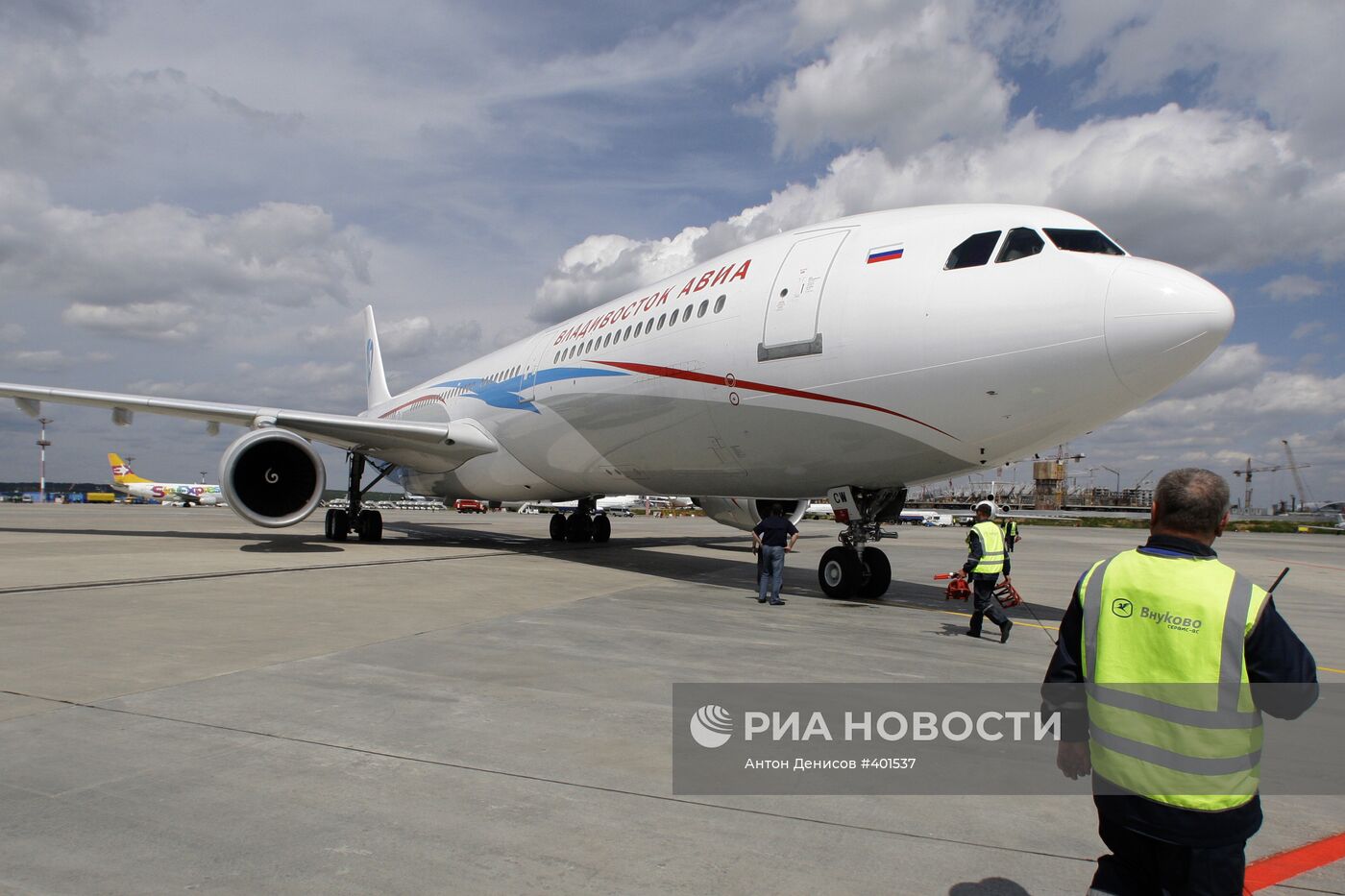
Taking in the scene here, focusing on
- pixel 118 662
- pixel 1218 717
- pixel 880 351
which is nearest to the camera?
pixel 1218 717

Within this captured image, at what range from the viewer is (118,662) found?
17.5 ft

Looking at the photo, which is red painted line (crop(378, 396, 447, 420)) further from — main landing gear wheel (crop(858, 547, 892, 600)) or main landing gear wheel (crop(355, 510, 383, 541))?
main landing gear wheel (crop(858, 547, 892, 600))

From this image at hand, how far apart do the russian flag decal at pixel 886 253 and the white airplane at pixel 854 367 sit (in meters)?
0.03

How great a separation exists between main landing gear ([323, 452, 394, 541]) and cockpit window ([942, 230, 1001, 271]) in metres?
13.9

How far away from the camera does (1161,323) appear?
6895 mm

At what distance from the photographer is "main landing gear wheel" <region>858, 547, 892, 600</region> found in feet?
34.2

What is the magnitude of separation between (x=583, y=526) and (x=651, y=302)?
9.34 meters

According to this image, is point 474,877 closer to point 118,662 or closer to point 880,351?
point 118,662

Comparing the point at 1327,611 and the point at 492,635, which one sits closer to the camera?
the point at 492,635

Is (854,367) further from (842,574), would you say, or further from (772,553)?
(842,574)

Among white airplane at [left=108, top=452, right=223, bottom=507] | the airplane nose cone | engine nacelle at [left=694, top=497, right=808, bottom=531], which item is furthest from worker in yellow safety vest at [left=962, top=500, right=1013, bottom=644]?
white airplane at [left=108, top=452, right=223, bottom=507]

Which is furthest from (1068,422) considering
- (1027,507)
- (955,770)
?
(1027,507)

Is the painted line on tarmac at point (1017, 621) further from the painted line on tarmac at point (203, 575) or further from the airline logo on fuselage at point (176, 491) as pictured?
the airline logo on fuselage at point (176, 491)

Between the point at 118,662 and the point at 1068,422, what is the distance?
25.5 feet
